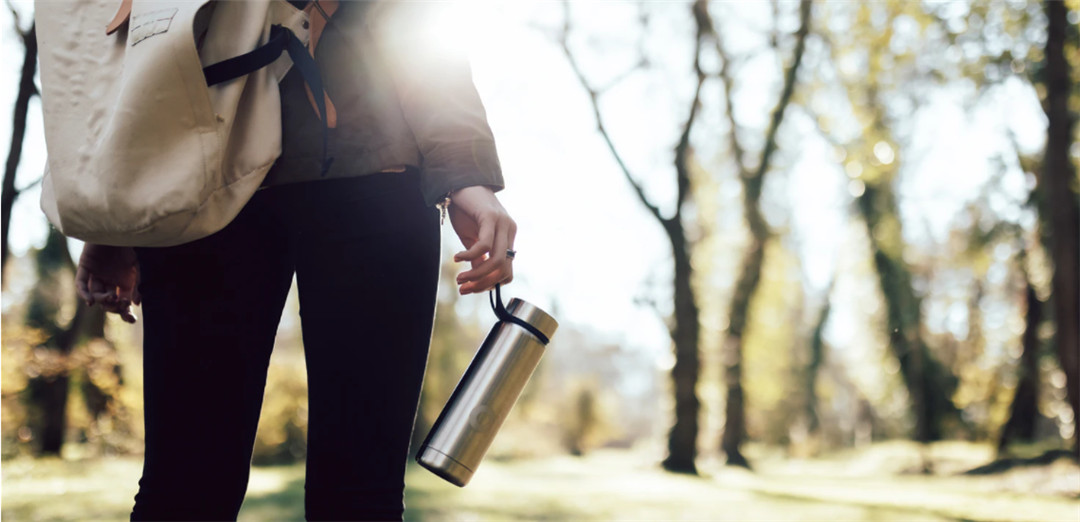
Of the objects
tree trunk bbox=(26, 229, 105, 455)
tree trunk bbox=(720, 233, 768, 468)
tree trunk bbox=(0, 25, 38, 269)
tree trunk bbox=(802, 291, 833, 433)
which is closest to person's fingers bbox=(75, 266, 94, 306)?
tree trunk bbox=(0, 25, 38, 269)

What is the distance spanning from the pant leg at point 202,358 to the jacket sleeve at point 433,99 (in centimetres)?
22

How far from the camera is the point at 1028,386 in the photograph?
648 inches

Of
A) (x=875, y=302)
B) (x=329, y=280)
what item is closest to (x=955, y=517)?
(x=329, y=280)

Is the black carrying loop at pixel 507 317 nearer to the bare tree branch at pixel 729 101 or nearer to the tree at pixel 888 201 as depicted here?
the tree at pixel 888 201

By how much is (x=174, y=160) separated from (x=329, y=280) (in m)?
0.24

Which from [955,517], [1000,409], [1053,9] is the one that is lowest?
[1000,409]

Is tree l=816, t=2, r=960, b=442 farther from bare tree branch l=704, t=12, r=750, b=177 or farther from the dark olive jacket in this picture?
the dark olive jacket

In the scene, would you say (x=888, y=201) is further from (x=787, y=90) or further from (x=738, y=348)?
(x=787, y=90)

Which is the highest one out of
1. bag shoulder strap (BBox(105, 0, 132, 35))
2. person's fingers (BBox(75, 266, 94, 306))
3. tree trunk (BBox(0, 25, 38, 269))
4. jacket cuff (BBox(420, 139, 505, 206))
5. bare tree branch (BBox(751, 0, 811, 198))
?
bare tree branch (BBox(751, 0, 811, 198))

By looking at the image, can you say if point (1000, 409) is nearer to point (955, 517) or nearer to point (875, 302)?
point (875, 302)

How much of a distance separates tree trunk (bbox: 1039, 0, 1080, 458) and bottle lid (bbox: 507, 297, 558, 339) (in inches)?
365

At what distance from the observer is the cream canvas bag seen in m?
1.05

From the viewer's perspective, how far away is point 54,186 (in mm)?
1100

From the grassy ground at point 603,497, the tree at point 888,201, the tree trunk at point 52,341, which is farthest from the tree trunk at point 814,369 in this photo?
the tree trunk at point 52,341
